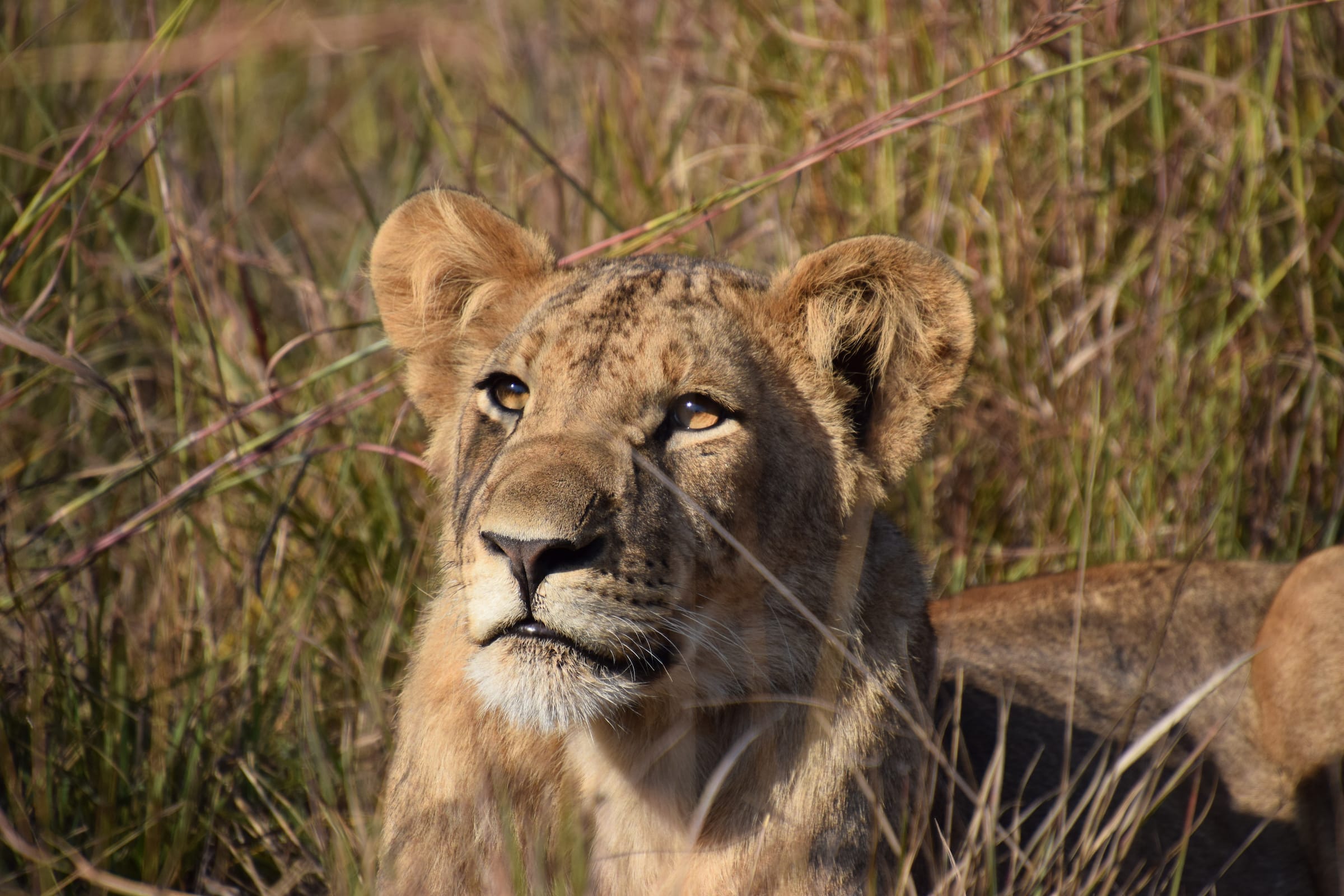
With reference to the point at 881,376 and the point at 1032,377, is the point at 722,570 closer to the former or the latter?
the point at 881,376

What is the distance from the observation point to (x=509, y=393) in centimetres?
338

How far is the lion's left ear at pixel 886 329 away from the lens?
10.8 ft

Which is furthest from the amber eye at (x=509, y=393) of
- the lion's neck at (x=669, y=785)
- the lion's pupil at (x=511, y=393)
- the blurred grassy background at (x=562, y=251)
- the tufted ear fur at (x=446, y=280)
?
the blurred grassy background at (x=562, y=251)

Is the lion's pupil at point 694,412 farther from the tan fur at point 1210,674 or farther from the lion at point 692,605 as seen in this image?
the tan fur at point 1210,674

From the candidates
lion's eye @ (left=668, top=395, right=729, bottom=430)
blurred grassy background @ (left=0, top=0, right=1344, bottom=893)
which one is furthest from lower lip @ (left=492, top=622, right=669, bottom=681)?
blurred grassy background @ (left=0, top=0, right=1344, bottom=893)

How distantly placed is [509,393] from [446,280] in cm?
55

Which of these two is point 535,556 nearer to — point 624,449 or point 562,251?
point 624,449

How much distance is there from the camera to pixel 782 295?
3.43m

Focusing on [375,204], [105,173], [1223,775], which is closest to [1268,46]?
[1223,775]

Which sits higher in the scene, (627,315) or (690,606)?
(627,315)

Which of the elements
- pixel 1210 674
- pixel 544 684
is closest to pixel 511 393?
pixel 544 684

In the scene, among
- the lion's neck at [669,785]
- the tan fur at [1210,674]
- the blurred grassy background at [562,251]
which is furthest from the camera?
the tan fur at [1210,674]

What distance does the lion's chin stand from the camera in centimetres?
279

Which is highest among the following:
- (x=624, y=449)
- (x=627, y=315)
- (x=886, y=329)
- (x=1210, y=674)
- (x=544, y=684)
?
(x=627, y=315)
